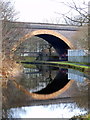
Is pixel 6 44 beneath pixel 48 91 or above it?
above

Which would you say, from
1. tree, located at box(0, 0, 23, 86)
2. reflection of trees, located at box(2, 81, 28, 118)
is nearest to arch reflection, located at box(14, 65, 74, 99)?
reflection of trees, located at box(2, 81, 28, 118)

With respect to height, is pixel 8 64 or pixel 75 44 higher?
pixel 75 44

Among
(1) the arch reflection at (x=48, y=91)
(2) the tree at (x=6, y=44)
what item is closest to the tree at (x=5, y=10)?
(2) the tree at (x=6, y=44)

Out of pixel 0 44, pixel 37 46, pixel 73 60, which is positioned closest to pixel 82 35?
pixel 73 60

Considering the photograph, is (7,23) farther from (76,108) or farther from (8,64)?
(76,108)

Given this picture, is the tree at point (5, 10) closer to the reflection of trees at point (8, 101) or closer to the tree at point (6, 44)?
the tree at point (6, 44)

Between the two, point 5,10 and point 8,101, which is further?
point 5,10

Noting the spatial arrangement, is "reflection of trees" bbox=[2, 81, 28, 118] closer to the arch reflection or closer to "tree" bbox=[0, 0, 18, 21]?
the arch reflection

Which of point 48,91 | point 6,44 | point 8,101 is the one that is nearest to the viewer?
point 8,101

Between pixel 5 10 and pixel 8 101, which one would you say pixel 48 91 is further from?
pixel 5 10

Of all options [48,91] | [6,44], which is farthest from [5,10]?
[48,91]

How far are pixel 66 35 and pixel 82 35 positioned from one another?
6.41 metres

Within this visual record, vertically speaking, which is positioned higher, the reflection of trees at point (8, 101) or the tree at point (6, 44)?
the tree at point (6, 44)

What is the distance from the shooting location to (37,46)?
68.2 meters
